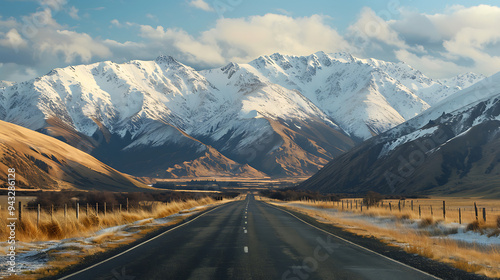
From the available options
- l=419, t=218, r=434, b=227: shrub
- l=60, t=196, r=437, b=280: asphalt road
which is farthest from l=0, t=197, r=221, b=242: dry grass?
l=419, t=218, r=434, b=227: shrub

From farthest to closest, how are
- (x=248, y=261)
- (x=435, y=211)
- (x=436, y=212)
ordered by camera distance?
(x=435, y=211), (x=436, y=212), (x=248, y=261)

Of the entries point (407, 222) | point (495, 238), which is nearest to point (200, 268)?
point (495, 238)

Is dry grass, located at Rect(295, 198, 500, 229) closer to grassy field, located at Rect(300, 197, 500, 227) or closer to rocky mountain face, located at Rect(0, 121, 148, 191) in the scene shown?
grassy field, located at Rect(300, 197, 500, 227)

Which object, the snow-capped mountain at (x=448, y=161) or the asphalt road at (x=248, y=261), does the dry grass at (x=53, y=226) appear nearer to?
the asphalt road at (x=248, y=261)

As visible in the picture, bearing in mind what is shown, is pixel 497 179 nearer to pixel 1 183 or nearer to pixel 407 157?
pixel 407 157

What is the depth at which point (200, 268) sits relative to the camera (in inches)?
609

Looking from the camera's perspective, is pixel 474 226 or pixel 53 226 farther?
pixel 474 226

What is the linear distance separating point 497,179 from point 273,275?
134573 millimetres

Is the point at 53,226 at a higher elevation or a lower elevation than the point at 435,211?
higher

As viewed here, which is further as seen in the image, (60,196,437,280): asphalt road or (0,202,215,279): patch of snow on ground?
(0,202,215,279): patch of snow on ground

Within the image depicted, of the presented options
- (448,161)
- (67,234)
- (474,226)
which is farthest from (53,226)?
(448,161)

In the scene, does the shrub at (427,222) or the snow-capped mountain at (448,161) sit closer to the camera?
the shrub at (427,222)

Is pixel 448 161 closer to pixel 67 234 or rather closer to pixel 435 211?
pixel 435 211

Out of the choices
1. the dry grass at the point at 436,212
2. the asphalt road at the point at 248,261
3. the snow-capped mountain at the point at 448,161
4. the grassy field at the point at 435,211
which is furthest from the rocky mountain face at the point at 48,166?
the snow-capped mountain at the point at 448,161
